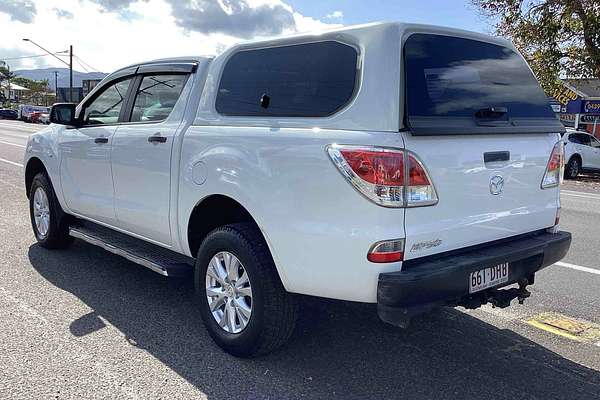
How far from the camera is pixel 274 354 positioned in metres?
3.56

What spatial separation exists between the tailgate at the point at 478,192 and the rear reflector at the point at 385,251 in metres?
0.06

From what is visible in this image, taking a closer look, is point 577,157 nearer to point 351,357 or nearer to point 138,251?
point 351,357

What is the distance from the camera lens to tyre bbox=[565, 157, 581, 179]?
17453 millimetres

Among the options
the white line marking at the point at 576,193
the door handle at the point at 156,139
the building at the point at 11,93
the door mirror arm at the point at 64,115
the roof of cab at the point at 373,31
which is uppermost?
the building at the point at 11,93

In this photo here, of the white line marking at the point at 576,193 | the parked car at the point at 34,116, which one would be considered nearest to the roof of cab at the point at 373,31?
the white line marking at the point at 576,193

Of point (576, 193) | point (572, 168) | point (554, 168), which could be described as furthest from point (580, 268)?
point (572, 168)

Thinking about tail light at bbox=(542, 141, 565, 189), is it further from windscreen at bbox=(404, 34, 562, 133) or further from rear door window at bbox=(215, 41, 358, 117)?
rear door window at bbox=(215, 41, 358, 117)

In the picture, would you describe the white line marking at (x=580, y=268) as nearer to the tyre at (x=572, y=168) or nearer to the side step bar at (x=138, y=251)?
the side step bar at (x=138, y=251)

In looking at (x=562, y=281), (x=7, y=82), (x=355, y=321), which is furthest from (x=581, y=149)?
(x=7, y=82)

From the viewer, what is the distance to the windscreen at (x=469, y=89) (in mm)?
3043

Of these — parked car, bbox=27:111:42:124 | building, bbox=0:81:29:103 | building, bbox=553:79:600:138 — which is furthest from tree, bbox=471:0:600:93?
building, bbox=0:81:29:103

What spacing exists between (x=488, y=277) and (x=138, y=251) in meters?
2.61

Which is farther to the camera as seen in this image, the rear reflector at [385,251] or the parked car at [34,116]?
the parked car at [34,116]

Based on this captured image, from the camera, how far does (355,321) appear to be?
4.16 meters
